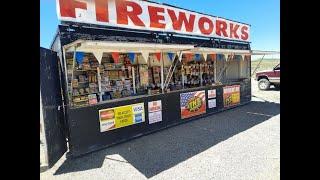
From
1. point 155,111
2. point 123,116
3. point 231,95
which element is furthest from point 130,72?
point 231,95

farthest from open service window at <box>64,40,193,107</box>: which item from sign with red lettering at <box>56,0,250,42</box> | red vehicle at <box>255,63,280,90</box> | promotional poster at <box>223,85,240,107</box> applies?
red vehicle at <box>255,63,280,90</box>

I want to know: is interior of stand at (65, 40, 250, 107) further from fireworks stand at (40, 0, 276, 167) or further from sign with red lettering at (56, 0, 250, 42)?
sign with red lettering at (56, 0, 250, 42)

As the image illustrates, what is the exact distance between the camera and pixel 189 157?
5.37 m

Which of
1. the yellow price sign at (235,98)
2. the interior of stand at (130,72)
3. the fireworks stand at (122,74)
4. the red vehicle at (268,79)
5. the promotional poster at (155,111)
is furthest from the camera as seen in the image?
the red vehicle at (268,79)

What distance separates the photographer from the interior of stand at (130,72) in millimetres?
6512

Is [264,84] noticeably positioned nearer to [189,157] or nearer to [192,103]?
[192,103]

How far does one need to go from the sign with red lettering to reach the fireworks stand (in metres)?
0.03

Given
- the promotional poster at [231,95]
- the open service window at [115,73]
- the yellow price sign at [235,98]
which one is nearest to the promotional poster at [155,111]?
the open service window at [115,73]

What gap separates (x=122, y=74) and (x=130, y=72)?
0.36 meters

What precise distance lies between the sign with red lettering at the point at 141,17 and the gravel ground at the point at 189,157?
12.0ft

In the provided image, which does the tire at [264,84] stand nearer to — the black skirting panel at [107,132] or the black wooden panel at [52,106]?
the black skirting panel at [107,132]
